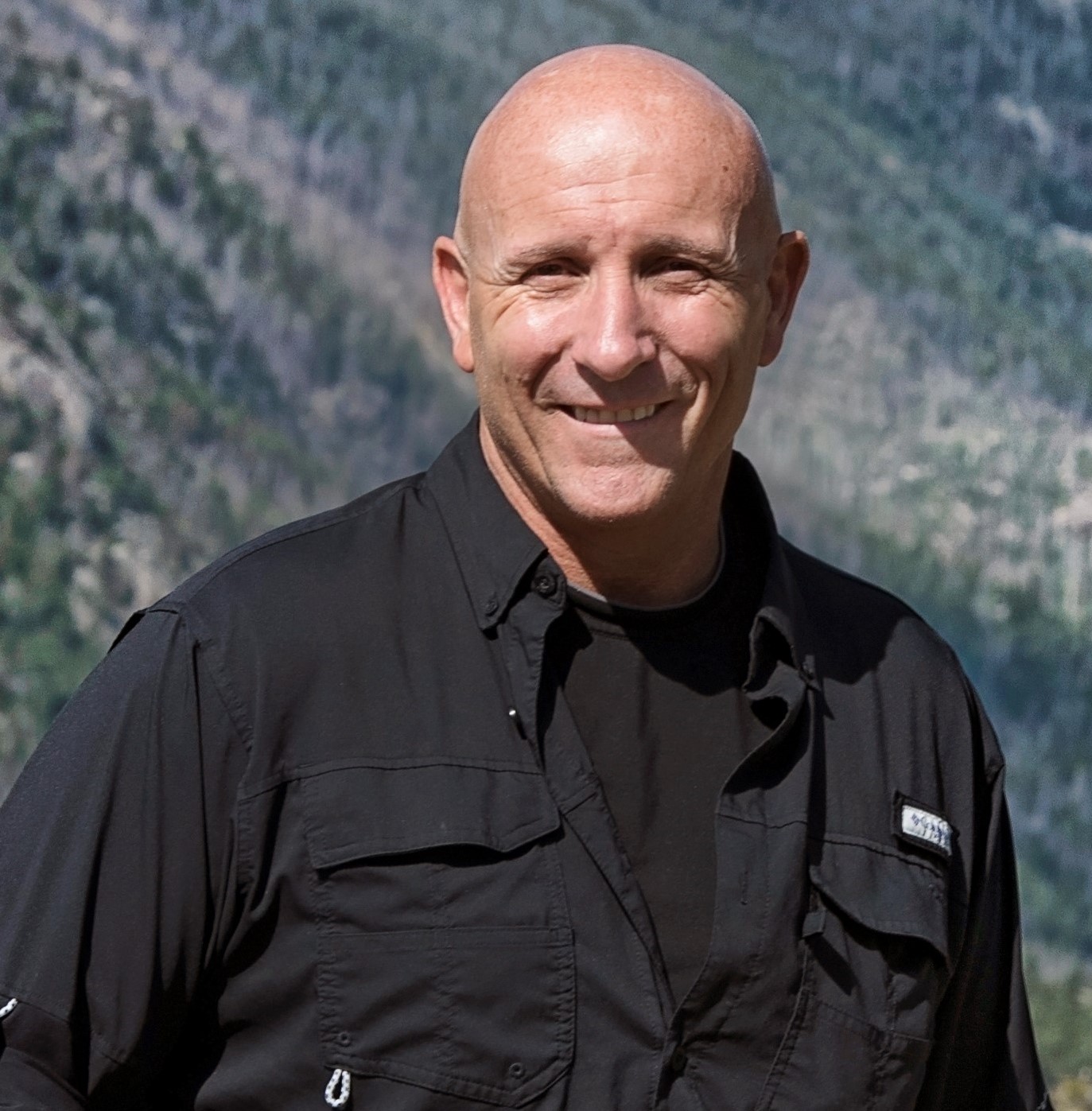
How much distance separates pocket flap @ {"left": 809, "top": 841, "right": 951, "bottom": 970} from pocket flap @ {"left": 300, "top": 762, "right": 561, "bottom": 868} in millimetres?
336

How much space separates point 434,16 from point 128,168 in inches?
30.2

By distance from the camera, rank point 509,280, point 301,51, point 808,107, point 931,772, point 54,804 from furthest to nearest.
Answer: point 808,107, point 301,51, point 931,772, point 509,280, point 54,804

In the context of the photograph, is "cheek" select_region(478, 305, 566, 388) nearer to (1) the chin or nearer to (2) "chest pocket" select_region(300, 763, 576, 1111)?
(1) the chin

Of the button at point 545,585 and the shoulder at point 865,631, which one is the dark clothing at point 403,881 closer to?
the button at point 545,585

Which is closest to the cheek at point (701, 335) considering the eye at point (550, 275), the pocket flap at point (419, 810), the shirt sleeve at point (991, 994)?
the eye at point (550, 275)

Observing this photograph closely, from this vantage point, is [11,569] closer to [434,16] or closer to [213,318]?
[213,318]

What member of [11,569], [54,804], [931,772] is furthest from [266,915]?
[11,569]

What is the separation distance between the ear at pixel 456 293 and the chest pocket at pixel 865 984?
68 cm

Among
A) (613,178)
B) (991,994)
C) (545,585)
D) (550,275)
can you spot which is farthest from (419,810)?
(991,994)

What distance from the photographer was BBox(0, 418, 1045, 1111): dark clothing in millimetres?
1910

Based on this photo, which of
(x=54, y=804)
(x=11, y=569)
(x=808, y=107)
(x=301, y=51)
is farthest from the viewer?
(x=808, y=107)

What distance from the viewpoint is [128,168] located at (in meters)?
4.12

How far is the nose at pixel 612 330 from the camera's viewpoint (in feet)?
6.54

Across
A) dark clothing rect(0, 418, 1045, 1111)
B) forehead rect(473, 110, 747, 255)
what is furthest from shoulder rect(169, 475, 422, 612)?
forehead rect(473, 110, 747, 255)
